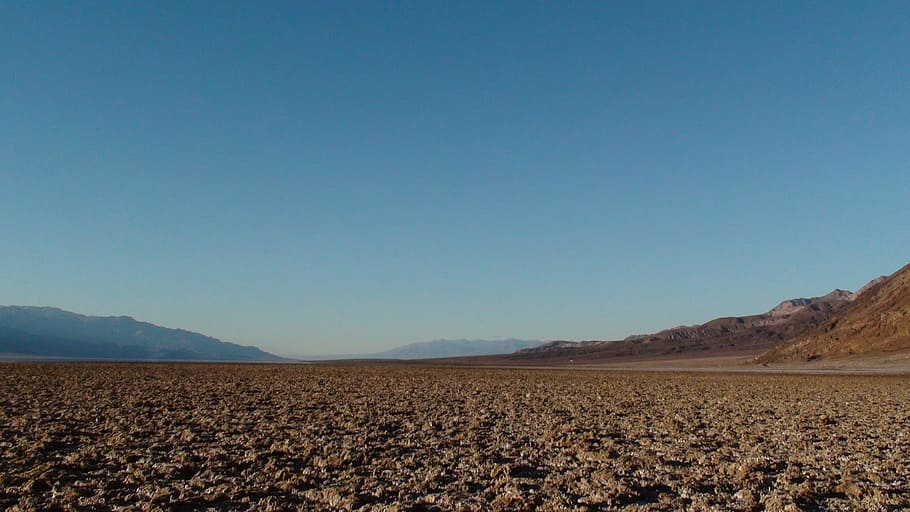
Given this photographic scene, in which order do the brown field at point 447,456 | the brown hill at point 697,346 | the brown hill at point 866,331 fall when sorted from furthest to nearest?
1. the brown hill at point 697,346
2. the brown hill at point 866,331
3. the brown field at point 447,456

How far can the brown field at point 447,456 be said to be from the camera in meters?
8.49

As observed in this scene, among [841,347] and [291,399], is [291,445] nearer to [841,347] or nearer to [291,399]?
[291,399]

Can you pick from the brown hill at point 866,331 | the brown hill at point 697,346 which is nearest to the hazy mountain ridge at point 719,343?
the brown hill at point 697,346

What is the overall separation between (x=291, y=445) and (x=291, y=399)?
11668mm

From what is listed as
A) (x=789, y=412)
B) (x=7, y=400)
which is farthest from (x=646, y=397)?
(x=7, y=400)

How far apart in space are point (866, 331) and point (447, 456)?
3595 inches

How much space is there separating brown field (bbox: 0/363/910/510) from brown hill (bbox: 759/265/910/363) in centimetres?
6833

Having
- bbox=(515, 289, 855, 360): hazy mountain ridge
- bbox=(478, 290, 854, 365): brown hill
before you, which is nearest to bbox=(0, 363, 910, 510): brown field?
bbox=(478, 290, 854, 365): brown hill

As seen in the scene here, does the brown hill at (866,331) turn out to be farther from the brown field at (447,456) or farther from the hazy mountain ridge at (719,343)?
the brown field at (447,456)

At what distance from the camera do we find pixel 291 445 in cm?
1281

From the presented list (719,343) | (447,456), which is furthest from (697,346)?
(447,456)

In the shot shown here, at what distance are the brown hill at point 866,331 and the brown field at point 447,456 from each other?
68.3 metres

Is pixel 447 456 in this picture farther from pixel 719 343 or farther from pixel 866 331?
pixel 719 343

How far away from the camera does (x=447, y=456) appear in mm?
11773
